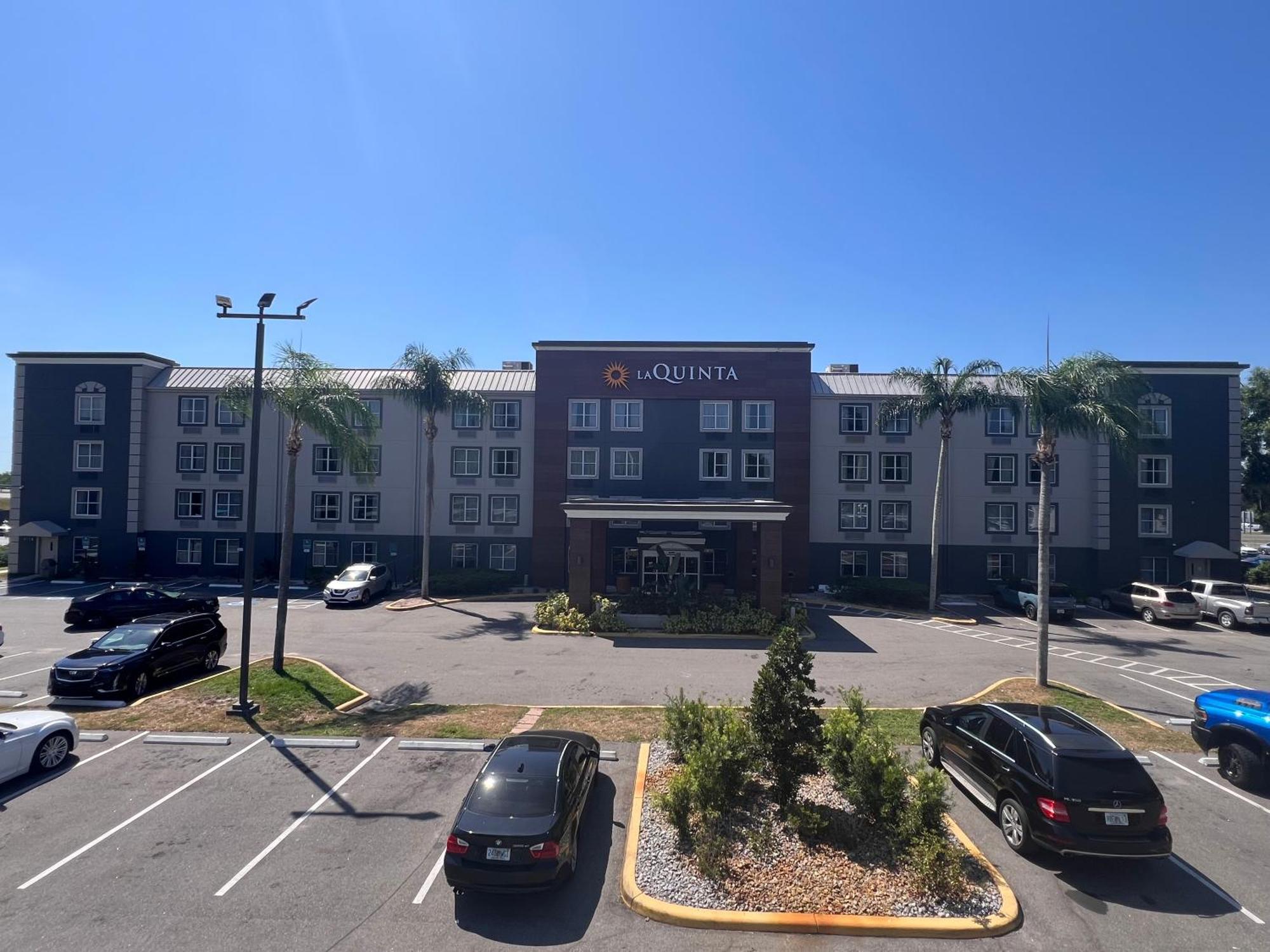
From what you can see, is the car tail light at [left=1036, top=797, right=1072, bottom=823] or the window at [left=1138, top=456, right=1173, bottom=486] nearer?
the car tail light at [left=1036, top=797, right=1072, bottom=823]

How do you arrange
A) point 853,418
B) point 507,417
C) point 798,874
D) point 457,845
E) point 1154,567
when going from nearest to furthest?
point 457,845 < point 798,874 < point 1154,567 < point 853,418 < point 507,417

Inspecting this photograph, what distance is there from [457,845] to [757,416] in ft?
103

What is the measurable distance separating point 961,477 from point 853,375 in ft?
25.6

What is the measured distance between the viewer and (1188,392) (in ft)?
120

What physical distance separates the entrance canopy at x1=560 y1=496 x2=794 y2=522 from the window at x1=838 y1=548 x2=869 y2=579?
9.67 meters

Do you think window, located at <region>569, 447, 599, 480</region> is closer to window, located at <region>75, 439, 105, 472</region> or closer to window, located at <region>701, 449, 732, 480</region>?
window, located at <region>701, 449, 732, 480</region>

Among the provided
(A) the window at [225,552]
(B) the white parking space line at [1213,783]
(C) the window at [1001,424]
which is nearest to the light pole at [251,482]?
(B) the white parking space line at [1213,783]

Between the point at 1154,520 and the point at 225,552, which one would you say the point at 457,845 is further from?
the point at 1154,520

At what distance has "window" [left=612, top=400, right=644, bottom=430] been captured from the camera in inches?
1471

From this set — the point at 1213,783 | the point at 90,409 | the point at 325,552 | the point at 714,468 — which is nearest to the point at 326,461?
the point at 325,552

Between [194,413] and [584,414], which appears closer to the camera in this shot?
[584,414]

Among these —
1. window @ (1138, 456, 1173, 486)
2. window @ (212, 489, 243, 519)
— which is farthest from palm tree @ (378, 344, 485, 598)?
window @ (1138, 456, 1173, 486)

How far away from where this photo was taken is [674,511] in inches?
1184

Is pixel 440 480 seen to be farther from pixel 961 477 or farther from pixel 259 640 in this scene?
pixel 961 477
